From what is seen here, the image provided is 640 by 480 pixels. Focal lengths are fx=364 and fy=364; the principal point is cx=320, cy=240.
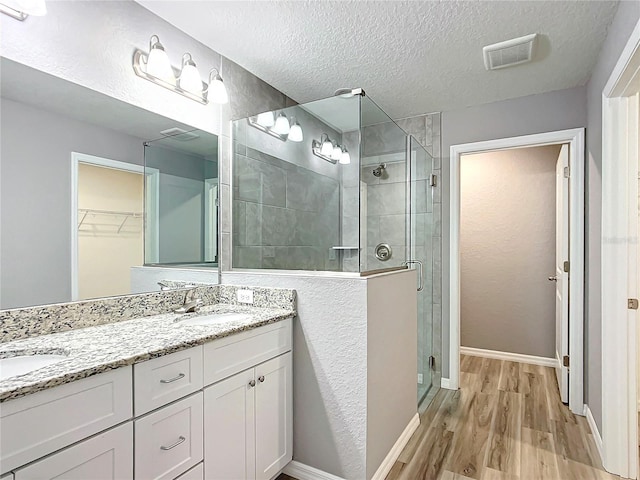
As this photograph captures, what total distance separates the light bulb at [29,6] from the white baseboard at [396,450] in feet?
8.08

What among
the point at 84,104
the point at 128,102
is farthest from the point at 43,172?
the point at 128,102

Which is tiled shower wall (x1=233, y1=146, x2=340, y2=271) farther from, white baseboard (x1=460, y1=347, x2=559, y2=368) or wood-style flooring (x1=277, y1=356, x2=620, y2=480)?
white baseboard (x1=460, y1=347, x2=559, y2=368)

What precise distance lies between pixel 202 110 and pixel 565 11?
2.01 meters

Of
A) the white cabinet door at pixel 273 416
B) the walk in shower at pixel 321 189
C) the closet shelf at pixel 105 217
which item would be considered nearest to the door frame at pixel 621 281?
the walk in shower at pixel 321 189

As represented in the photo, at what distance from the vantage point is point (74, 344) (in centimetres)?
128

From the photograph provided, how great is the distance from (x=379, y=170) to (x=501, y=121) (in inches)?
52.3

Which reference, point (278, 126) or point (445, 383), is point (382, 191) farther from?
point (445, 383)

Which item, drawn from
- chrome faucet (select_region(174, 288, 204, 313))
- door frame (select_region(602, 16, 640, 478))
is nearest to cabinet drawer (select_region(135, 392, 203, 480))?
chrome faucet (select_region(174, 288, 204, 313))

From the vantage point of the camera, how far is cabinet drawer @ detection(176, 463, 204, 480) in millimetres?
1310

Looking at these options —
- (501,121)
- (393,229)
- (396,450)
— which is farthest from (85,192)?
(501,121)

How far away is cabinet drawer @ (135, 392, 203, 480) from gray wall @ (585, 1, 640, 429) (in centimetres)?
226

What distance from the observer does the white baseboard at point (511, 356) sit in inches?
144

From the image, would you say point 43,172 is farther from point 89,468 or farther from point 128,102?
point 89,468

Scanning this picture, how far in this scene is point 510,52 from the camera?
2221 mm
